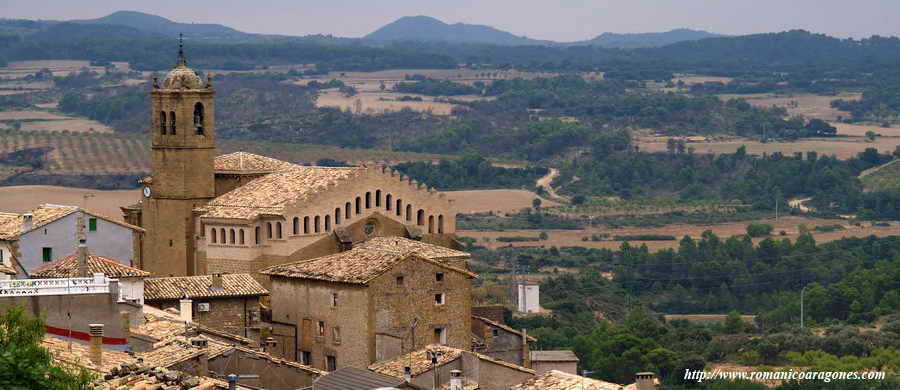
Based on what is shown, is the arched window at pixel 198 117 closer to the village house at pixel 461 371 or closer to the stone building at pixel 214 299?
the stone building at pixel 214 299

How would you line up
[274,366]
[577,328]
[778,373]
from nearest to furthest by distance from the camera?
1. [274,366]
2. [778,373]
3. [577,328]

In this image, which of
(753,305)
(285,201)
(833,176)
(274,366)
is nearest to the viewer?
(274,366)

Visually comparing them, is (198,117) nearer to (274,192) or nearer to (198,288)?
(274,192)

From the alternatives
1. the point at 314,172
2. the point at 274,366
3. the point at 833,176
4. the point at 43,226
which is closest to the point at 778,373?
the point at 314,172

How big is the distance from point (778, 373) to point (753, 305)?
38.2 metres

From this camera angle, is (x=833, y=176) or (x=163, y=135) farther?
(x=833, y=176)

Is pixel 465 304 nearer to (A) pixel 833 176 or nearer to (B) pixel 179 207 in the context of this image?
(B) pixel 179 207

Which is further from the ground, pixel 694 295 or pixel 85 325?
pixel 85 325

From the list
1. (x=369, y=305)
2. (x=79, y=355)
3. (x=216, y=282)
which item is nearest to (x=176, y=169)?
(x=216, y=282)

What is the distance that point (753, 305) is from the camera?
10138 cm

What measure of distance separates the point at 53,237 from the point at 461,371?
11.9 m

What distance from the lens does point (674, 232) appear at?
134 meters

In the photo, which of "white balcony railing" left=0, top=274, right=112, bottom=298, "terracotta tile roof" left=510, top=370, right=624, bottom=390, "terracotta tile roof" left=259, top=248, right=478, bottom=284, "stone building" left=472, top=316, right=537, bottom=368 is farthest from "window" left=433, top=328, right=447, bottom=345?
"white balcony railing" left=0, top=274, right=112, bottom=298

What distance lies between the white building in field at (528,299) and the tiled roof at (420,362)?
42.5 metres
